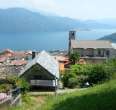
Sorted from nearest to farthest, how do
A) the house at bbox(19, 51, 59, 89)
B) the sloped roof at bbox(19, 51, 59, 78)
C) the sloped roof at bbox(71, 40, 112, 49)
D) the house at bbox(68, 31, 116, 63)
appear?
the house at bbox(19, 51, 59, 89) → the sloped roof at bbox(19, 51, 59, 78) → the house at bbox(68, 31, 116, 63) → the sloped roof at bbox(71, 40, 112, 49)

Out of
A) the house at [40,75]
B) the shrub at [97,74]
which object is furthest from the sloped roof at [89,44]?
the shrub at [97,74]

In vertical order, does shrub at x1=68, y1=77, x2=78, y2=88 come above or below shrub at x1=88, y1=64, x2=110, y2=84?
below

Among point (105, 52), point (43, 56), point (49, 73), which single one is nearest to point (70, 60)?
point (105, 52)

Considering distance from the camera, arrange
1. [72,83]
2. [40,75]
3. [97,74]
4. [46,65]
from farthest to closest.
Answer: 1. [46,65]
2. [40,75]
3. [72,83]
4. [97,74]

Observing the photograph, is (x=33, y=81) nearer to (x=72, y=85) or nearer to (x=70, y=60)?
(x=72, y=85)

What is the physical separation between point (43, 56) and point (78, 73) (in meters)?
4.43

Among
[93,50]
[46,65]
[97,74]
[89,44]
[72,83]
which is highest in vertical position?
[89,44]

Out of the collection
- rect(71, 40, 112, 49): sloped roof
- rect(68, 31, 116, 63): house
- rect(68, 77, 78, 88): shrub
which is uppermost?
rect(71, 40, 112, 49): sloped roof

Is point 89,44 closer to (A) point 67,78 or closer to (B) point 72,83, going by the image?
(A) point 67,78

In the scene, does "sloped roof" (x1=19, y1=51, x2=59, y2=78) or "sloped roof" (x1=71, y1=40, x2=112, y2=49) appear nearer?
"sloped roof" (x1=19, y1=51, x2=59, y2=78)

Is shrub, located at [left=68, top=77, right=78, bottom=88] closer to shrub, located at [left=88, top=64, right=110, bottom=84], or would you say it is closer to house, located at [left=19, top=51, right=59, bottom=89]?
house, located at [left=19, top=51, right=59, bottom=89]

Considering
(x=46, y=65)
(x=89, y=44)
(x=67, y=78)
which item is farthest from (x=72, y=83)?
(x=89, y=44)

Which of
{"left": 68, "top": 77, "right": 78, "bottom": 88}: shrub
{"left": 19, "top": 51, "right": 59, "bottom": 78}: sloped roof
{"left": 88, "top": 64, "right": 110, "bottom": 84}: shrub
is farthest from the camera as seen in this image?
{"left": 19, "top": 51, "right": 59, "bottom": 78}: sloped roof

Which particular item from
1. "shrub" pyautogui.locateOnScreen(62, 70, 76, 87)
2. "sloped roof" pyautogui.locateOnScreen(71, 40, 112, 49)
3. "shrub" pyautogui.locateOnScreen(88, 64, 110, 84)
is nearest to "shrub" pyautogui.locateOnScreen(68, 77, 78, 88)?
"shrub" pyautogui.locateOnScreen(62, 70, 76, 87)
